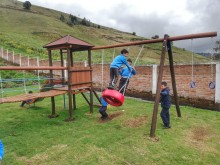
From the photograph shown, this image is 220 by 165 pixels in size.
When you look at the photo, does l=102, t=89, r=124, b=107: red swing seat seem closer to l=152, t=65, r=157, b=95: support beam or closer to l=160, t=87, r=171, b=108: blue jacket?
l=160, t=87, r=171, b=108: blue jacket

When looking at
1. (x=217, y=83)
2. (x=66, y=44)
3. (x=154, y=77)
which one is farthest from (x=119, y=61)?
(x=154, y=77)

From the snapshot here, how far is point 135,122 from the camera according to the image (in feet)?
21.2

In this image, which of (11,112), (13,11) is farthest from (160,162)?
(13,11)

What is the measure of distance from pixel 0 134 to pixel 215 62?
286 inches

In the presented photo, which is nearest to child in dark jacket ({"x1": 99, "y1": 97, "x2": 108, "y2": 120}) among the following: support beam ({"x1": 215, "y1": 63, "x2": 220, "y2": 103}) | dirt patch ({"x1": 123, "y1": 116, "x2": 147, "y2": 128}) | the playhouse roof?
dirt patch ({"x1": 123, "y1": 116, "x2": 147, "y2": 128})

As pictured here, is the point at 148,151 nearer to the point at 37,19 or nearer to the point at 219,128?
the point at 219,128

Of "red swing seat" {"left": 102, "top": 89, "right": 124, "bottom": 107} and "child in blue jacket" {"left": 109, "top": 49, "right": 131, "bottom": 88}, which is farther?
"child in blue jacket" {"left": 109, "top": 49, "right": 131, "bottom": 88}

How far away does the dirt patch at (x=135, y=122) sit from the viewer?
244 inches

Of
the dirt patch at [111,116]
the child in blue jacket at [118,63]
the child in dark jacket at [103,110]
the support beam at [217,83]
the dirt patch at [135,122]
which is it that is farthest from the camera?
the support beam at [217,83]

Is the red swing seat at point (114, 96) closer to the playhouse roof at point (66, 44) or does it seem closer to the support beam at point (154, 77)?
the playhouse roof at point (66, 44)

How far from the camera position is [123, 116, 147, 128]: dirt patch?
20.3ft

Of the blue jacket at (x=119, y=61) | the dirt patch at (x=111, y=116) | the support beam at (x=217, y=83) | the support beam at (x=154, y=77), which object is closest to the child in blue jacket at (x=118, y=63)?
the blue jacket at (x=119, y=61)

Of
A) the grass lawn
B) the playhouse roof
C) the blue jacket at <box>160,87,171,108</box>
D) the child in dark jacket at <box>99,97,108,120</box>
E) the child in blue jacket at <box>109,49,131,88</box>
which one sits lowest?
the grass lawn

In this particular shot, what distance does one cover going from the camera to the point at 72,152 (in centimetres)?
446
